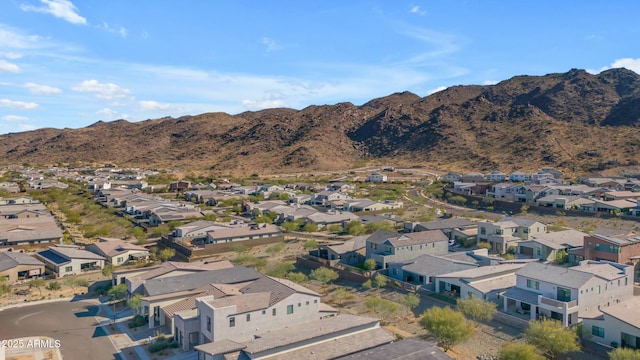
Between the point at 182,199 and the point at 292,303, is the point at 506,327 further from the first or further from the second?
the point at 182,199

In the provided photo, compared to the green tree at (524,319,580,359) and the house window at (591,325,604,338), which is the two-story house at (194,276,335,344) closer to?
the green tree at (524,319,580,359)

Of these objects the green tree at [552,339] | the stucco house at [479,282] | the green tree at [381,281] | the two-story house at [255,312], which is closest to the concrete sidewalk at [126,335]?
the two-story house at [255,312]

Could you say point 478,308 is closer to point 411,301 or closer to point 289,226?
point 411,301

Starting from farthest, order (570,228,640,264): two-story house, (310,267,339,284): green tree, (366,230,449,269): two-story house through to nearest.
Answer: (366,230,449,269): two-story house < (310,267,339,284): green tree < (570,228,640,264): two-story house

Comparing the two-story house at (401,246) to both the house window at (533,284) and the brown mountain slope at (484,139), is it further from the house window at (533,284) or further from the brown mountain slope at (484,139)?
the brown mountain slope at (484,139)

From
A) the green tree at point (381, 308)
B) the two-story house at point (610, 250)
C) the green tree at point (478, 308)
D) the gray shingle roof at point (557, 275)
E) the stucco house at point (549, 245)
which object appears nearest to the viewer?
the green tree at point (478, 308)

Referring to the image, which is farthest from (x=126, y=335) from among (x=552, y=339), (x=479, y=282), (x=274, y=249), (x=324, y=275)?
(x=552, y=339)

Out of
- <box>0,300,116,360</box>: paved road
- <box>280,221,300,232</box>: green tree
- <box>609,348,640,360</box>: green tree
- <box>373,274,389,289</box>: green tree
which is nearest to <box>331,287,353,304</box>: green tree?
<box>373,274,389,289</box>: green tree

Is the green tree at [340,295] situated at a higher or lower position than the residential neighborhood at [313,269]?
lower
